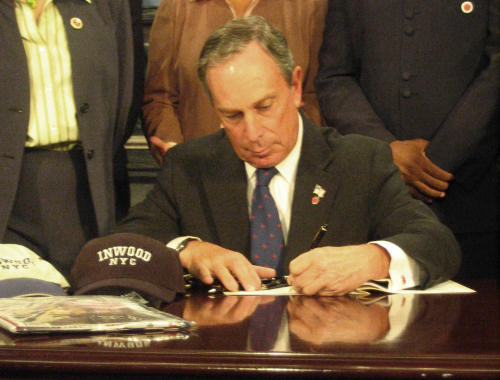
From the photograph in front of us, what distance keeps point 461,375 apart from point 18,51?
5.80ft

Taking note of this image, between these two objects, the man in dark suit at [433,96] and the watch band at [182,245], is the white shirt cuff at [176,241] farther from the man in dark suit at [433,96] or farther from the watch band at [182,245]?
the man in dark suit at [433,96]

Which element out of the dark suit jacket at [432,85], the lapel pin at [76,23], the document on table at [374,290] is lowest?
the document on table at [374,290]

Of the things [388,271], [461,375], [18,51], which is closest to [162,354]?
[461,375]

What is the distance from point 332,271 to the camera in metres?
1.82

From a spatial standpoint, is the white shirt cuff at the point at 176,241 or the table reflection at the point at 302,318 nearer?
the table reflection at the point at 302,318

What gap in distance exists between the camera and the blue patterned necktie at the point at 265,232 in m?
2.24

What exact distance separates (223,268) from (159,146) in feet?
2.96

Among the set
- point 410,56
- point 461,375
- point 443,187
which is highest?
point 410,56

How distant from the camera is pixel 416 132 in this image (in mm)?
2732

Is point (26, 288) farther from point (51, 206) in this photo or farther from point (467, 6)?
point (467, 6)

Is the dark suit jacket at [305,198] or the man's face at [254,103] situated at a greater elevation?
the man's face at [254,103]

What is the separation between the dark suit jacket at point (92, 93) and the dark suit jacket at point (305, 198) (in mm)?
217

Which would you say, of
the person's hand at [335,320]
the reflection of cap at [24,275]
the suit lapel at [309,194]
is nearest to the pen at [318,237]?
the suit lapel at [309,194]

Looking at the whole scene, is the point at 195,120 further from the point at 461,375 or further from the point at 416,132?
the point at 461,375
